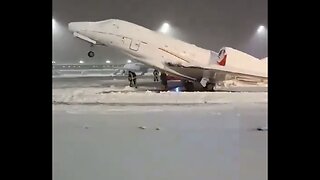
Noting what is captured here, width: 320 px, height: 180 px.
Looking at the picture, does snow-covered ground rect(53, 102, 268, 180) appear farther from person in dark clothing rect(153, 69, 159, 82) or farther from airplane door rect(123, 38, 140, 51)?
airplane door rect(123, 38, 140, 51)

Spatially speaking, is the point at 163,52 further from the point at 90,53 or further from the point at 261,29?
the point at 261,29

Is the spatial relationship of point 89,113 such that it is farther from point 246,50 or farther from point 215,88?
point 215,88

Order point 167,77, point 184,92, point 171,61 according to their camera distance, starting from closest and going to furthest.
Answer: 1. point 184,92
2. point 167,77
3. point 171,61

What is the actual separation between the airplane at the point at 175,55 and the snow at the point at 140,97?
0.54ft

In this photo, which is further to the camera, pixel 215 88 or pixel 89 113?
pixel 215 88

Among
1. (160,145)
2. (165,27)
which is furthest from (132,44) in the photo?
(160,145)

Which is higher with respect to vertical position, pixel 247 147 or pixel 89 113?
pixel 89 113

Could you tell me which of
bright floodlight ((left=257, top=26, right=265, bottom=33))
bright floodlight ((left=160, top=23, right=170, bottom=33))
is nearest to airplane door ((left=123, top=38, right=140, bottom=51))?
bright floodlight ((left=160, top=23, right=170, bottom=33))

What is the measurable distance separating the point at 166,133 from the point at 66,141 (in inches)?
14.9

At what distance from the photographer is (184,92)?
6.64 feet

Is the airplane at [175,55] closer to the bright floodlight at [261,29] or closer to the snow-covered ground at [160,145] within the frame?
the bright floodlight at [261,29]

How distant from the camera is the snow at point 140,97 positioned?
1.77 meters

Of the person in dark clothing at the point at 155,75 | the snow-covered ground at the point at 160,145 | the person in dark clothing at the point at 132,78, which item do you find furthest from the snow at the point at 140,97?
the person in dark clothing at the point at 155,75
